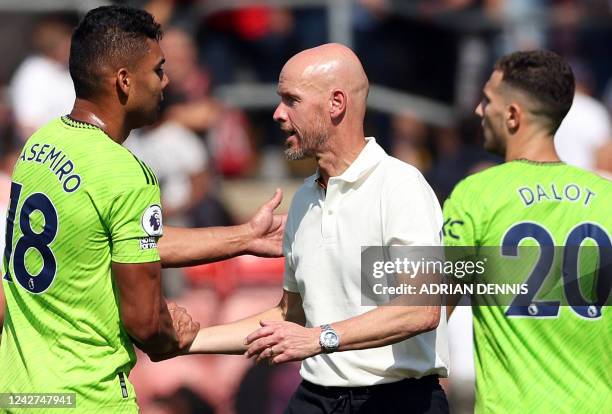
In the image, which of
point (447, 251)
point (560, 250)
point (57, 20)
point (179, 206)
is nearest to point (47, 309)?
point (447, 251)

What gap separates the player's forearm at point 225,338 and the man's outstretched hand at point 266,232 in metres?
0.34

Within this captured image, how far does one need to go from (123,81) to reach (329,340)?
141cm

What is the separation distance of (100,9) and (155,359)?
5.17ft

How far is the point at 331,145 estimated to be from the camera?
5.70 meters

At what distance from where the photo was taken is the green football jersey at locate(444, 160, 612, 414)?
5.66 meters

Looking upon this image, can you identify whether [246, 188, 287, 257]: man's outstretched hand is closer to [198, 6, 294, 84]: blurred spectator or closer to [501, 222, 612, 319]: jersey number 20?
[501, 222, 612, 319]: jersey number 20

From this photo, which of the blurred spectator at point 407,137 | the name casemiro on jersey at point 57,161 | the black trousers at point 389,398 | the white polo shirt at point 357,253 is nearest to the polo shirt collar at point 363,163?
the white polo shirt at point 357,253

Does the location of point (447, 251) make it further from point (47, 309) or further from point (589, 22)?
point (589, 22)

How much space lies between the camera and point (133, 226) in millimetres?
4953

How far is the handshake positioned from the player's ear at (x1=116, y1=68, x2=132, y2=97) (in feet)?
3.40

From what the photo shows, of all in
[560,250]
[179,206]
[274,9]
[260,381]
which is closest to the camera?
[560,250]

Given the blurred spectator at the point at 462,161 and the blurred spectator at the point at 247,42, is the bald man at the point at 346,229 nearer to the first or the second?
the blurred spectator at the point at 462,161

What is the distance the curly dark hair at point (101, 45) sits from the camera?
523 centimetres

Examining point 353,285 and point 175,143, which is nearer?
point 353,285
